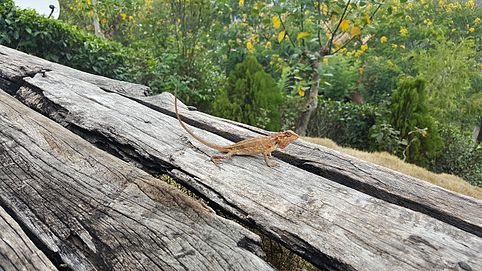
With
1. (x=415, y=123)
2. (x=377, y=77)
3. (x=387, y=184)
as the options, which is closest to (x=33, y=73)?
(x=387, y=184)

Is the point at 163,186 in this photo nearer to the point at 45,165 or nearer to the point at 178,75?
the point at 45,165

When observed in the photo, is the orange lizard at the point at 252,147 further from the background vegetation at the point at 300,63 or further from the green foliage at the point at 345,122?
the green foliage at the point at 345,122

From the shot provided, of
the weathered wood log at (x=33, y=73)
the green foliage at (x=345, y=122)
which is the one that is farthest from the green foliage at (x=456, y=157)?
the weathered wood log at (x=33, y=73)

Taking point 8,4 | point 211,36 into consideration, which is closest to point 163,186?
point 8,4

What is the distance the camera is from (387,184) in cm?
136

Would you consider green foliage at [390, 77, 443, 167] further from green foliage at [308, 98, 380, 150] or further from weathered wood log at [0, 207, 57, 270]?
weathered wood log at [0, 207, 57, 270]

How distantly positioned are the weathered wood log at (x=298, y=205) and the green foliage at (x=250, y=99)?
11.8 feet

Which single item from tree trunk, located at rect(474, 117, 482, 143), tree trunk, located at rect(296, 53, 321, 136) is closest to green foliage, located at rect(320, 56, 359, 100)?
tree trunk, located at rect(296, 53, 321, 136)

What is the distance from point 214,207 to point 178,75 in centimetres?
485

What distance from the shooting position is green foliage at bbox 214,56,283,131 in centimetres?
550

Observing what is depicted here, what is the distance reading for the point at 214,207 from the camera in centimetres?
123

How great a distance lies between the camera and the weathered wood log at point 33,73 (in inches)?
94.0

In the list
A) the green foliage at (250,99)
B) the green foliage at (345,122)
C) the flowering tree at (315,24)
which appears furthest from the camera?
the green foliage at (345,122)

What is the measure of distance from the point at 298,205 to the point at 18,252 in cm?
76
